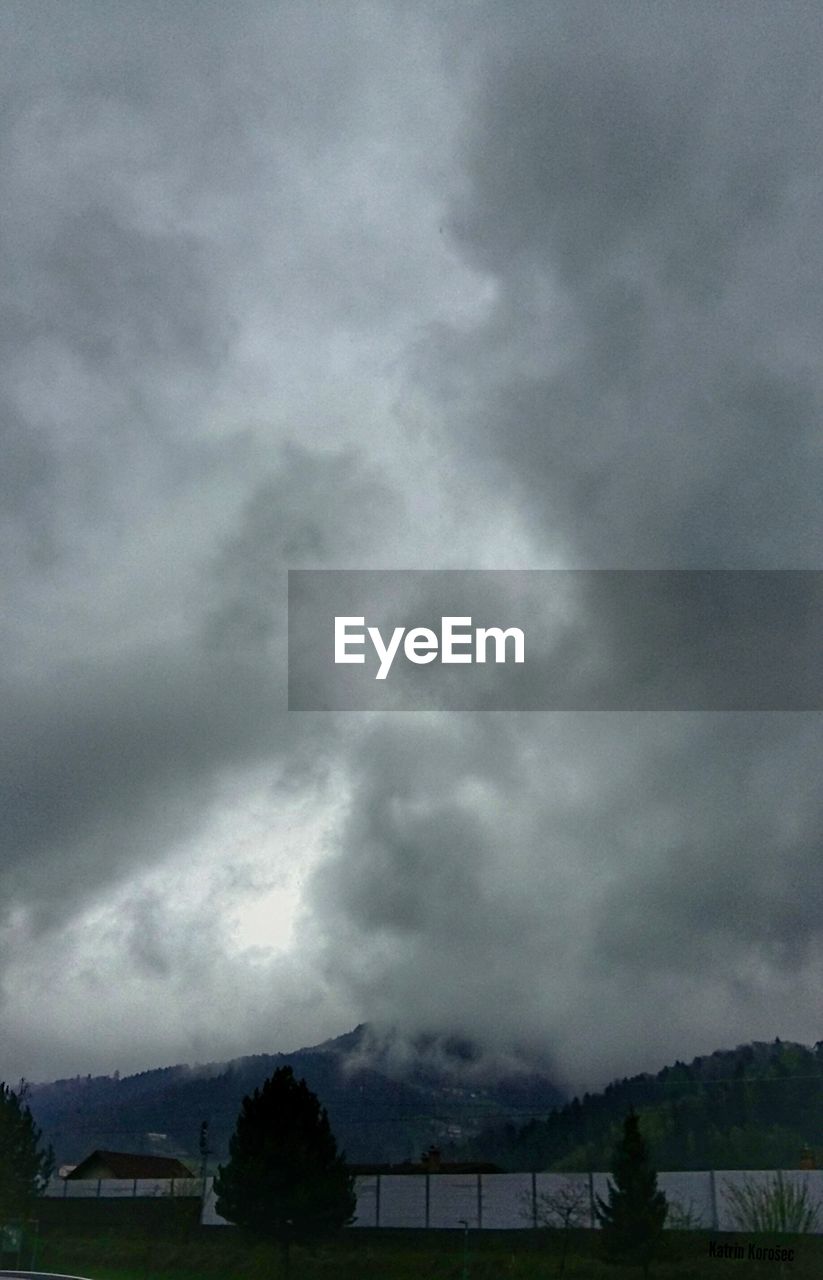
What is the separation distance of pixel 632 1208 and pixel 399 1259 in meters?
23.4

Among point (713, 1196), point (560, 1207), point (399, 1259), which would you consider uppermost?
point (713, 1196)

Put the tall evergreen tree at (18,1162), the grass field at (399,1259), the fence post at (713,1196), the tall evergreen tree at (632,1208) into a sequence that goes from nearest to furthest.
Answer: the grass field at (399,1259)
the tall evergreen tree at (632,1208)
the fence post at (713,1196)
the tall evergreen tree at (18,1162)

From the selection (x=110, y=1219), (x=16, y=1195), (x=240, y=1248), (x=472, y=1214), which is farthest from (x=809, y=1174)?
(x=16, y=1195)

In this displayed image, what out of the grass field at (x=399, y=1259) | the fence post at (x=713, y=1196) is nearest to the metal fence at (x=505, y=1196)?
the fence post at (x=713, y=1196)

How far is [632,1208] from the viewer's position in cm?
11262

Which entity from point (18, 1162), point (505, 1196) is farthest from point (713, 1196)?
point (18, 1162)

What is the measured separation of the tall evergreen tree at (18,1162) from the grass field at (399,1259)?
6.68 m

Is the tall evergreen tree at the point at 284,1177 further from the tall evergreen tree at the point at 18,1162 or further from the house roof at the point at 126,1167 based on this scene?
the house roof at the point at 126,1167

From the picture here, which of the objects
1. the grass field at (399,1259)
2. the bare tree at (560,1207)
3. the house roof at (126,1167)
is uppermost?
the house roof at (126,1167)

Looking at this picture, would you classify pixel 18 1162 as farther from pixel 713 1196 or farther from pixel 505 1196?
pixel 713 1196

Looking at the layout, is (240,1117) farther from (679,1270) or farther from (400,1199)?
(679,1270)

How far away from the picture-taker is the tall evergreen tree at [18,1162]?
5349 inches

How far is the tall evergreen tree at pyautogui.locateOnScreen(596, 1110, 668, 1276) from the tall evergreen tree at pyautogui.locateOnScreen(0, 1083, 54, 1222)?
191 ft

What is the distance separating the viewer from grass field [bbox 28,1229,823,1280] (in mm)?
107688
